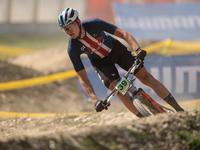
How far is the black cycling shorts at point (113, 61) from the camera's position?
4.65 meters

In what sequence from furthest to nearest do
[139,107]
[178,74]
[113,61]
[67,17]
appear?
[178,74] < [113,61] < [67,17] < [139,107]

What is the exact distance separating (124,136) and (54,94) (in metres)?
7.14

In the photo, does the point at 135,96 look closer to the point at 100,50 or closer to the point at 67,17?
the point at 100,50

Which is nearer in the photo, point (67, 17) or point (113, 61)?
point (67, 17)

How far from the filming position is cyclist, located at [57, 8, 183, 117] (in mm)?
4382

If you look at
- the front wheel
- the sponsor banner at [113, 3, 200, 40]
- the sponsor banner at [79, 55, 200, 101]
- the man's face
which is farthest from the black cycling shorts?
the sponsor banner at [113, 3, 200, 40]

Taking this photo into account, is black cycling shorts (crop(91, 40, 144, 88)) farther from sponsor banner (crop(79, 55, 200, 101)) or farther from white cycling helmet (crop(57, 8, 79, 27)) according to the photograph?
sponsor banner (crop(79, 55, 200, 101))

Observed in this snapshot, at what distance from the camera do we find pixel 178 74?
7.59 meters

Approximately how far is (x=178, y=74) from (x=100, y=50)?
3774mm

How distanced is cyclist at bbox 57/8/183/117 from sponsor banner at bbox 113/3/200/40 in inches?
307

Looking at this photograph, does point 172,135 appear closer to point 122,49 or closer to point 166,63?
point 122,49

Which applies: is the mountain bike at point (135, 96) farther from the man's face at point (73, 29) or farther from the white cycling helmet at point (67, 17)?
the white cycling helmet at point (67, 17)

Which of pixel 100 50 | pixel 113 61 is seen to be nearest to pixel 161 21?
pixel 113 61

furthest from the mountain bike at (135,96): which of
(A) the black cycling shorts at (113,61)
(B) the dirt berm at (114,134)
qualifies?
(A) the black cycling shorts at (113,61)
